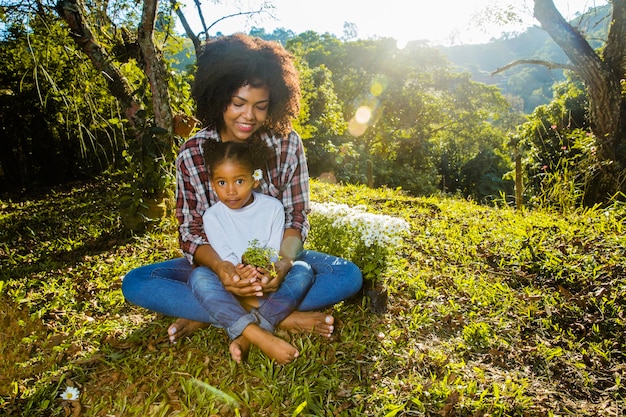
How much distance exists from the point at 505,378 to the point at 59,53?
819 centimetres

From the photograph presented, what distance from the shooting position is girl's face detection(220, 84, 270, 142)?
8.06 feet

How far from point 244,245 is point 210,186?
0.44 metres

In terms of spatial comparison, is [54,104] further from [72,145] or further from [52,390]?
[52,390]

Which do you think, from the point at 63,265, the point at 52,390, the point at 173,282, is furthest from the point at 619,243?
the point at 63,265

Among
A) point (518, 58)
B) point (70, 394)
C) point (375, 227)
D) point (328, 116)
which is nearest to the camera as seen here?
point (70, 394)

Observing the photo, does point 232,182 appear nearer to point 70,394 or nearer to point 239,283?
point 239,283

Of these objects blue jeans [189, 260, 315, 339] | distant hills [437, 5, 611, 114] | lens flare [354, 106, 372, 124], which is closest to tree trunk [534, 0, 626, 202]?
blue jeans [189, 260, 315, 339]

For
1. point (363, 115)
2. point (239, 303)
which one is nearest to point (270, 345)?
point (239, 303)

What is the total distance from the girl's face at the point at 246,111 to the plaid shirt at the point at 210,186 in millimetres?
139

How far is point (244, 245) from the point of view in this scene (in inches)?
96.5

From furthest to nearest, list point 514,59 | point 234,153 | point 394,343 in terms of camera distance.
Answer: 1. point 514,59
2. point 394,343
3. point 234,153

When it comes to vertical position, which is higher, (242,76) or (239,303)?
(242,76)

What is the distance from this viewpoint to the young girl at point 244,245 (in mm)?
2221

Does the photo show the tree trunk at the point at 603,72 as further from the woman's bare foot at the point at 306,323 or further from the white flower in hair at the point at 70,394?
the white flower in hair at the point at 70,394
